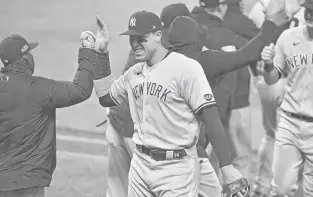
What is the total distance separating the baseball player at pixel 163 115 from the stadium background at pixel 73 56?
3121 mm

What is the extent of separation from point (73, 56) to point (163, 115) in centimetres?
923

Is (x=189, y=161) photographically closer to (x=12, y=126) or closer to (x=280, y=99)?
(x=12, y=126)

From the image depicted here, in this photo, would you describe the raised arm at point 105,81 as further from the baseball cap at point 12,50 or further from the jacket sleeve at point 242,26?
the jacket sleeve at point 242,26

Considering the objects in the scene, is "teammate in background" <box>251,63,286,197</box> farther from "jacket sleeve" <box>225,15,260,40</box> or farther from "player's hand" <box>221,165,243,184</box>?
"player's hand" <box>221,165,243,184</box>

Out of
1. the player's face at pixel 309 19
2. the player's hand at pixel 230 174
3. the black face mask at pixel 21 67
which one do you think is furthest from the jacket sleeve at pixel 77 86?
the player's face at pixel 309 19

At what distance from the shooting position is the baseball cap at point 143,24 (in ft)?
17.4

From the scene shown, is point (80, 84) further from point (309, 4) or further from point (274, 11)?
point (309, 4)

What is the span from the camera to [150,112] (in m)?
5.31

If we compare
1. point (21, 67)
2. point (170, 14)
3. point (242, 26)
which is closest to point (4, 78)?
point (21, 67)

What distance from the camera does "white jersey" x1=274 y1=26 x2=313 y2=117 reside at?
6.64 metres

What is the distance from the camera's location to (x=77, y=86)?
5734 millimetres

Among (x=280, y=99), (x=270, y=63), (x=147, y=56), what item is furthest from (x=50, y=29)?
(x=147, y=56)

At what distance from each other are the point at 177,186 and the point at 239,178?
0.46 m

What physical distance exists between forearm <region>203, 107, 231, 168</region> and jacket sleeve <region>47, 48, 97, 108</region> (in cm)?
106
